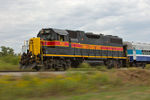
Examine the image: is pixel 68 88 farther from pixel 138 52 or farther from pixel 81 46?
pixel 138 52

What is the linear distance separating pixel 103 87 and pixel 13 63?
16.2 metres

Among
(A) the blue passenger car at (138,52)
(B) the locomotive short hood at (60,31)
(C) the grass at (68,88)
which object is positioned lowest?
(C) the grass at (68,88)

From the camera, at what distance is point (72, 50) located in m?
21.0

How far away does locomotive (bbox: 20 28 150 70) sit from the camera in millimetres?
18734

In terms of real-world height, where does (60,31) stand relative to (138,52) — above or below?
above

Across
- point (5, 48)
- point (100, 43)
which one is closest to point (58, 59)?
point (100, 43)

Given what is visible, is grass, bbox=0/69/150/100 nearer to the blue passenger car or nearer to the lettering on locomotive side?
the lettering on locomotive side

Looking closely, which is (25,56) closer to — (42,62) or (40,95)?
(42,62)

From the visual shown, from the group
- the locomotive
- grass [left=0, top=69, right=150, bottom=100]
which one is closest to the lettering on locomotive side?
the locomotive

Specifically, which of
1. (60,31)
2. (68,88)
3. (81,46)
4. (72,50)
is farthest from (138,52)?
(68,88)

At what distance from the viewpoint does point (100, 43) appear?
2430cm

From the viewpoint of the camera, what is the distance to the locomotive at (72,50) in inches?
738

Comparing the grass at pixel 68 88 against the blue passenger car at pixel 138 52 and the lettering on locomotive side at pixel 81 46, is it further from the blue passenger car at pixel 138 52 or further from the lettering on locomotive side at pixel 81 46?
the blue passenger car at pixel 138 52

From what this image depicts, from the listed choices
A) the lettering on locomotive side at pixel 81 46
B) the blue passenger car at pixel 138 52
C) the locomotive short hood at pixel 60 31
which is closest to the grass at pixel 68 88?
the lettering on locomotive side at pixel 81 46
